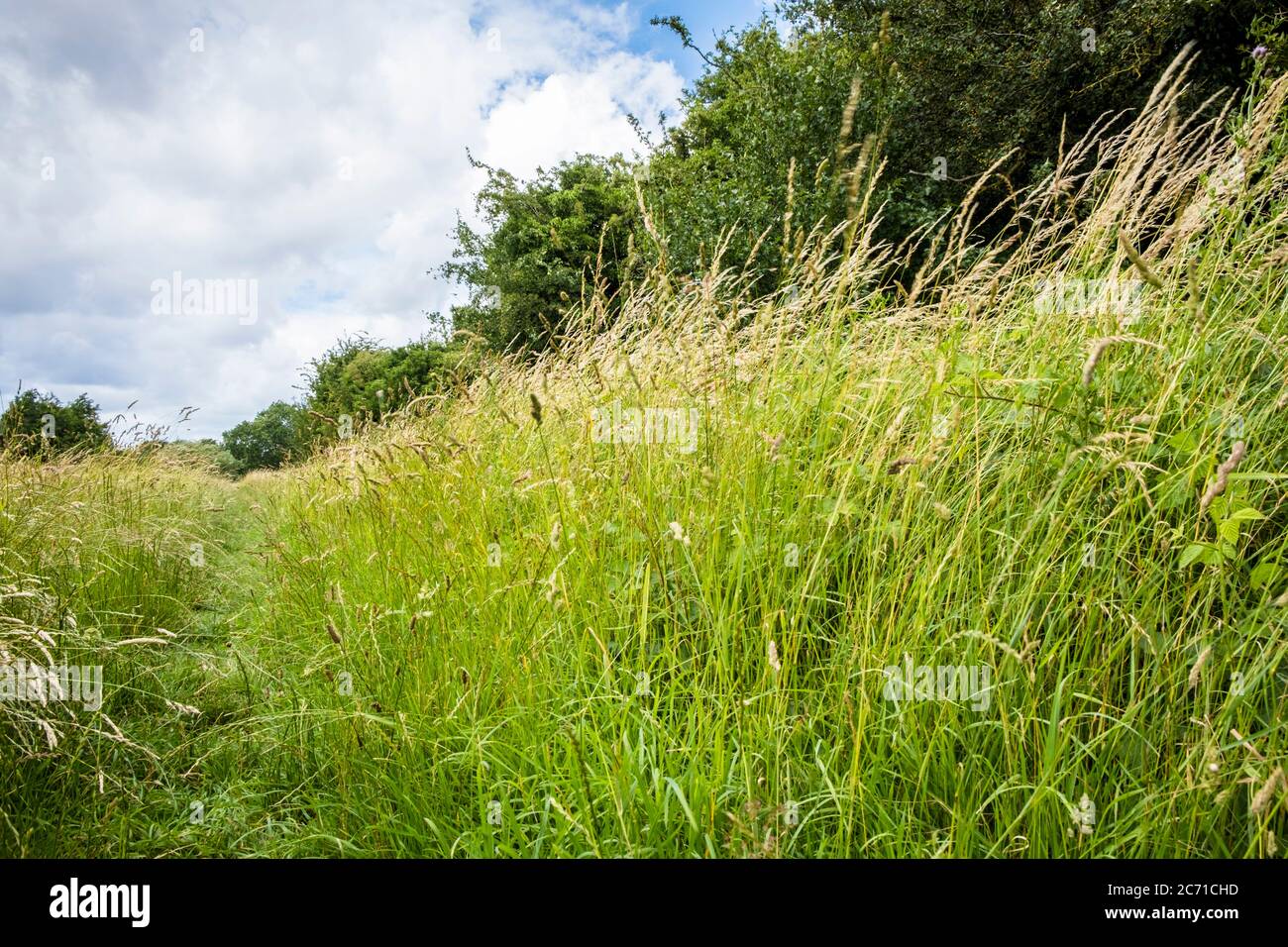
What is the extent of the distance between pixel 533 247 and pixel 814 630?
1580cm

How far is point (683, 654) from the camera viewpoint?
180 centimetres

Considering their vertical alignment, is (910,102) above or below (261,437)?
above

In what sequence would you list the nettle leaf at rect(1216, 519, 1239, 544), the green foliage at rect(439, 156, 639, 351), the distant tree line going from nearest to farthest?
the nettle leaf at rect(1216, 519, 1239, 544) → the distant tree line → the green foliage at rect(439, 156, 639, 351)

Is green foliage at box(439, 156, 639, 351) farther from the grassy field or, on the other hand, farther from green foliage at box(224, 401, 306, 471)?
green foliage at box(224, 401, 306, 471)

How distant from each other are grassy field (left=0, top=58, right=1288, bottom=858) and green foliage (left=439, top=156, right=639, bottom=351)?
1145cm

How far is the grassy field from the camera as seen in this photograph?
1301 millimetres

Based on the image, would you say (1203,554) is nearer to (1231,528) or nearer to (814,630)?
(1231,528)

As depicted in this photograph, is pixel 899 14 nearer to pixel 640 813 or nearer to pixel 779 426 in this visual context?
pixel 779 426

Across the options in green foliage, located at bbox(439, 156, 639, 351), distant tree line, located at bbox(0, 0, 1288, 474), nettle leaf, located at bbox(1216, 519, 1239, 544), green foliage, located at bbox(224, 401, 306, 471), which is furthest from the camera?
green foliage, located at bbox(224, 401, 306, 471)

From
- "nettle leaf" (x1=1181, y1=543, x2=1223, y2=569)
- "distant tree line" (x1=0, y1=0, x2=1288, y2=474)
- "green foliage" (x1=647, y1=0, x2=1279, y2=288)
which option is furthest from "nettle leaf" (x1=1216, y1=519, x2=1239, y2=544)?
"green foliage" (x1=647, y1=0, x2=1279, y2=288)

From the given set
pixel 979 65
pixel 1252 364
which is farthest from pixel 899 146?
pixel 1252 364

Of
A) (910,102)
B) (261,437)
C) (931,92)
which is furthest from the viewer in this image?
(261,437)

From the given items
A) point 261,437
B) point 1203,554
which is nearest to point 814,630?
point 1203,554

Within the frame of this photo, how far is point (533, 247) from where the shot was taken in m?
15.9
